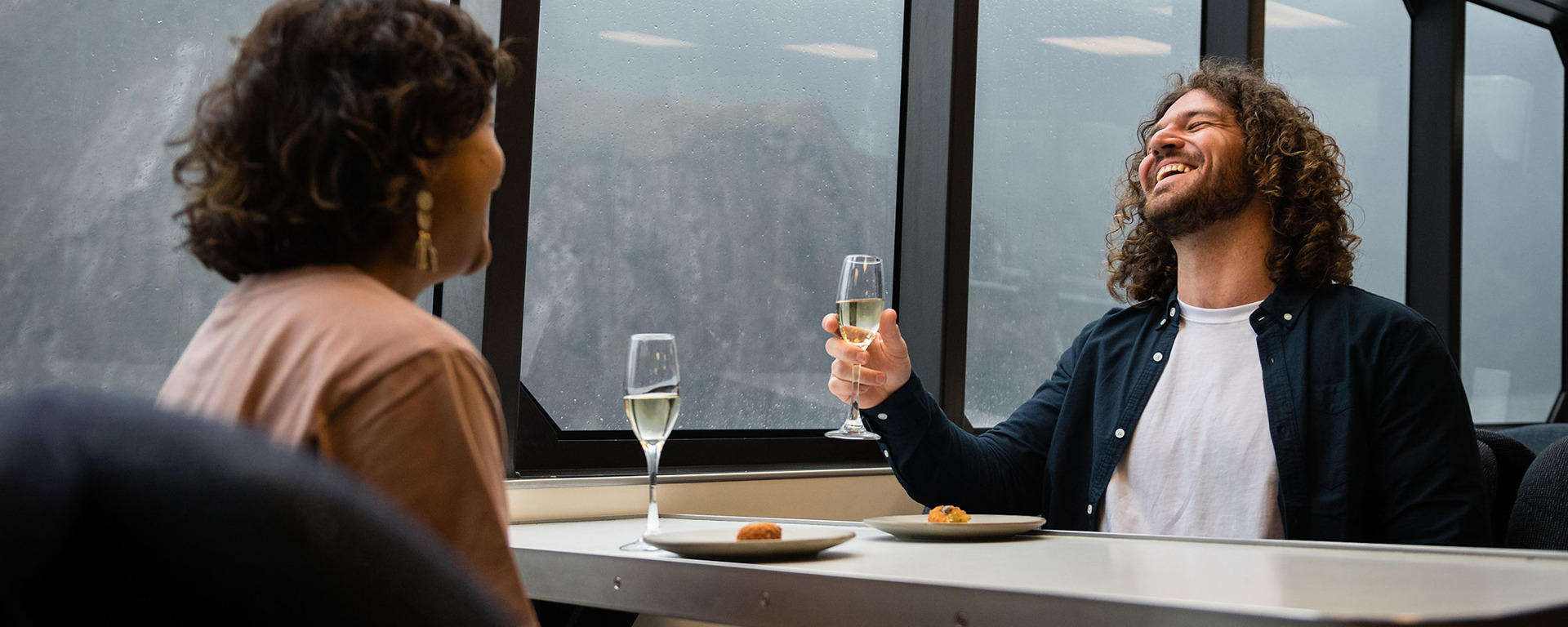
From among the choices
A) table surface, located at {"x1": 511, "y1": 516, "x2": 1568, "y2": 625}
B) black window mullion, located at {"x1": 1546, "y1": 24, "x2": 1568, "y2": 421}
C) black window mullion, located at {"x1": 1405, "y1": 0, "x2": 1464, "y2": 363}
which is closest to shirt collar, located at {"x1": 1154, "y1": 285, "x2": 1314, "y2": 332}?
table surface, located at {"x1": 511, "y1": 516, "x2": 1568, "y2": 625}

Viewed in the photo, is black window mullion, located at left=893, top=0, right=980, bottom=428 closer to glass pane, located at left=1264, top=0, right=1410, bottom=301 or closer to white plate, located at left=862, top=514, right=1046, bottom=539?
white plate, located at left=862, top=514, right=1046, bottom=539

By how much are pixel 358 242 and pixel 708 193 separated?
68.2 inches

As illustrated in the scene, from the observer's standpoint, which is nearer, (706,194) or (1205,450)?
(1205,450)

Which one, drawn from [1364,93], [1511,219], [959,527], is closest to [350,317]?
[959,527]

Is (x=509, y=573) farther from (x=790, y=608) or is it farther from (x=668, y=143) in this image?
(x=668, y=143)

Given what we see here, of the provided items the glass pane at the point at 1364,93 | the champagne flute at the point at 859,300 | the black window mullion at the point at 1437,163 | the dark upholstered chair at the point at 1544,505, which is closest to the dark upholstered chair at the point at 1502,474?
the dark upholstered chair at the point at 1544,505

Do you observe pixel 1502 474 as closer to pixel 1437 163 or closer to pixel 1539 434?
pixel 1539 434

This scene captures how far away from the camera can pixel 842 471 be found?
2449 millimetres

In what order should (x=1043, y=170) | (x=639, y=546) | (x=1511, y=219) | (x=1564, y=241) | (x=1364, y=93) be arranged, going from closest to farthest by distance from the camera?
1. (x=639, y=546)
2. (x=1043, y=170)
3. (x=1364, y=93)
4. (x=1511, y=219)
5. (x=1564, y=241)

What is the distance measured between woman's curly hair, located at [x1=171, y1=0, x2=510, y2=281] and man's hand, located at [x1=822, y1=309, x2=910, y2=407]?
861 mm

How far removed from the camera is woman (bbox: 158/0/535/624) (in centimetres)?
65

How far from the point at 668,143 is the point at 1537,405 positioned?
390 cm

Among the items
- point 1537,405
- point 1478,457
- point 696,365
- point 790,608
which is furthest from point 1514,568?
point 1537,405

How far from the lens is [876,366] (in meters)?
1.72
